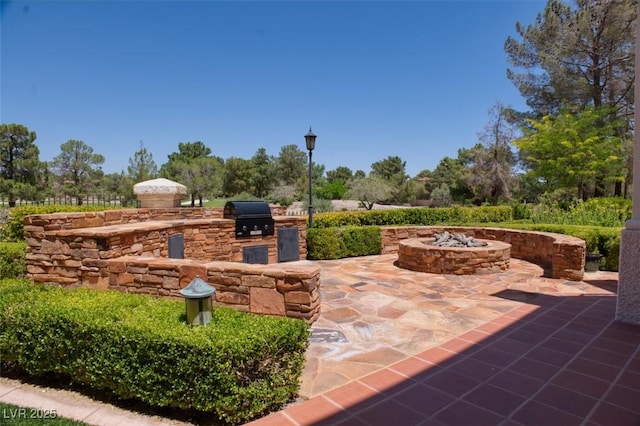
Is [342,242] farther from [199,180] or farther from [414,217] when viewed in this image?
[199,180]

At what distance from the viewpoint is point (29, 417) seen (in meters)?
2.14

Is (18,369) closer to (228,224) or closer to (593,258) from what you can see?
(228,224)

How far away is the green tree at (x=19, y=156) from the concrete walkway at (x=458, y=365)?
64.1ft

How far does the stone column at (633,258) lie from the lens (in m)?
3.74

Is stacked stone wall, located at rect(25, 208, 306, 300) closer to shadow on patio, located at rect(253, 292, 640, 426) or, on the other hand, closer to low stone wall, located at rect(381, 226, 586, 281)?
shadow on patio, located at rect(253, 292, 640, 426)

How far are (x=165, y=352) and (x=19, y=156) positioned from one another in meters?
22.1

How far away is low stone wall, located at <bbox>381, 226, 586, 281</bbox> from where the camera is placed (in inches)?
232

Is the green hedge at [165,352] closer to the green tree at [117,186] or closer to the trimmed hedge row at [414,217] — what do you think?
the trimmed hedge row at [414,217]

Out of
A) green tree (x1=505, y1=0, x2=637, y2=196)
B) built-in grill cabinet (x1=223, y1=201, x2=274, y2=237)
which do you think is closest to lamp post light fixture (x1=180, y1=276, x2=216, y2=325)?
built-in grill cabinet (x1=223, y1=201, x2=274, y2=237)

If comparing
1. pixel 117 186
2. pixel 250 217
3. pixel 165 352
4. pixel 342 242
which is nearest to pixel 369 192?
pixel 342 242

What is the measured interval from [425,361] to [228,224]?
477 centimetres

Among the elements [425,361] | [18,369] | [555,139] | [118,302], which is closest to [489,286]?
[425,361]

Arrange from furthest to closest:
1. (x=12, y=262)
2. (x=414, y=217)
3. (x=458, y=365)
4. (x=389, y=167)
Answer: (x=389, y=167), (x=414, y=217), (x=12, y=262), (x=458, y=365)

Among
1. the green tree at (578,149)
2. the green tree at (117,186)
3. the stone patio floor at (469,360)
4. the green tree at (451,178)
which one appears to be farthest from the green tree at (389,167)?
the stone patio floor at (469,360)
